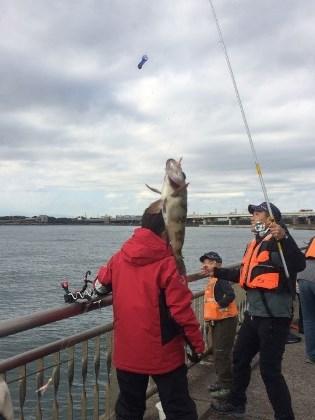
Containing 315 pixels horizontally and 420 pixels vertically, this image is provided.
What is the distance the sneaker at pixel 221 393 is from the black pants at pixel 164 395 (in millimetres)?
1624

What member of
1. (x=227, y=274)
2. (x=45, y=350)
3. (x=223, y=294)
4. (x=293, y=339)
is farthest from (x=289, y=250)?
(x=293, y=339)

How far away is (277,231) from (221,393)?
1899 mm

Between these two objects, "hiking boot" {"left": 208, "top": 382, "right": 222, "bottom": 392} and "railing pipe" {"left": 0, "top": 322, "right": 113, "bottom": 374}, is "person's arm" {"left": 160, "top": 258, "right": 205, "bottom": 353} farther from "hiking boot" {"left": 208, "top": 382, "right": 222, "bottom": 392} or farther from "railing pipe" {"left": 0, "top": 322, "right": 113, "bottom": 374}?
"hiking boot" {"left": 208, "top": 382, "right": 222, "bottom": 392}

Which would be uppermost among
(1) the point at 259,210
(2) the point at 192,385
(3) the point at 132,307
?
(1) the point at 259,210

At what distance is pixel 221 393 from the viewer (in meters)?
5.16

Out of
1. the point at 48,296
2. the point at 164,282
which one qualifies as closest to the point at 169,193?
the point at 164,282

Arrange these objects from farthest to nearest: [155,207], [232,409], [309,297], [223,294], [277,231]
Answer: [309,297]
[223,294]
[232,409]
[277,231]
[155,207]

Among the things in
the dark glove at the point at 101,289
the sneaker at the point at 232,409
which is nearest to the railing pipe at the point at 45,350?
the dark glove at the point at 101,289

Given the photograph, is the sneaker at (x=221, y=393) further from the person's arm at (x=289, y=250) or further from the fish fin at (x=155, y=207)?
the fish fin at (x=155, y=207)

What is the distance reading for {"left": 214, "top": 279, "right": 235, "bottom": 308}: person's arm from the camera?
17.9ft

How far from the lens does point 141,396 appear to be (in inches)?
144

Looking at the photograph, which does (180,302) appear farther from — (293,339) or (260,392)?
(293,339)

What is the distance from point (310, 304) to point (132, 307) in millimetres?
3688

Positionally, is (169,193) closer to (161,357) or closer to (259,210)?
(161,357)
